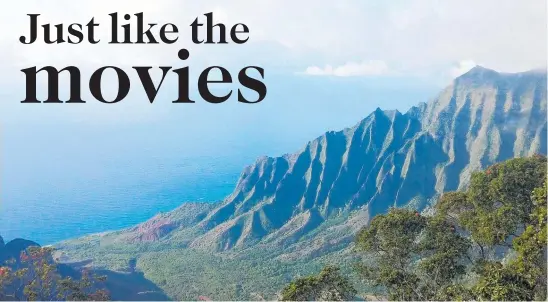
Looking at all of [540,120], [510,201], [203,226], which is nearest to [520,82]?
[540,120]

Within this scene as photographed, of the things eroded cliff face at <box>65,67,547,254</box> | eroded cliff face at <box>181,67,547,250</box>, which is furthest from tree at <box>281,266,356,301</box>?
eroded cliff face at <box>181,67,547,250</box>

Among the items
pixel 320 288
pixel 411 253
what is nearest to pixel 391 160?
pixel 411 253

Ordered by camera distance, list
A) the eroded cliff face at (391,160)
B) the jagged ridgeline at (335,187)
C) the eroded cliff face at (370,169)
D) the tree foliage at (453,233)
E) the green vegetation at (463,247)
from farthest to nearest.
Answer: the eroded cliff face at (391,160)
the eroded cliff face at (370,169)
the jagged ridgeline at (335,187)
the tree foliage at (453,233)
the green vegetation at (463,247)

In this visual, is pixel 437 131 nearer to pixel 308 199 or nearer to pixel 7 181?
pixel 308 199

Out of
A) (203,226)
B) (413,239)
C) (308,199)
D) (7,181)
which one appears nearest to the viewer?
(413,239)

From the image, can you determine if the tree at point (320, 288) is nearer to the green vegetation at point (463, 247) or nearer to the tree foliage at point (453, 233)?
the green vegetation at point (463, 247)

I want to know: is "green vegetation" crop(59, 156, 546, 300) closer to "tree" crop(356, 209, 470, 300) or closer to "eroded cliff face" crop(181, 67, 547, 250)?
"tree" crop(356, 209, 470, 300)

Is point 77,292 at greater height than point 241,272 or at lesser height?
greater

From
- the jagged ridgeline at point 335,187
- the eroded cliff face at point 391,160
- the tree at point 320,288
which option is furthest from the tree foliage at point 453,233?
the eroded cliff face at point 391,160
